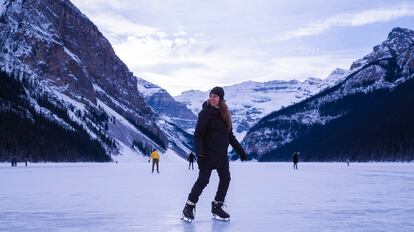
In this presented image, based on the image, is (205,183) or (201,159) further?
(205,183)

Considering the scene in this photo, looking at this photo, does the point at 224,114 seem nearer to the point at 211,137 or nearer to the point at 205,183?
the point at 211,137

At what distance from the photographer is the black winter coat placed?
30.1 ft

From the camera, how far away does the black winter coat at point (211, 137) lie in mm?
9188

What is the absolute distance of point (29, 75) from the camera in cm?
17125

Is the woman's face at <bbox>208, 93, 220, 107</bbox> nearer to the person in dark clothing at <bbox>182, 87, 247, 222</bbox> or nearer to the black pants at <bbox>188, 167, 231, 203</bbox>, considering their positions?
the person in dark clothing at <bbox>182, 87, 247, 222</bbox>

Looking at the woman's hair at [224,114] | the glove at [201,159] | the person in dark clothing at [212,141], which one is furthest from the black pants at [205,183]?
the woman's hair at [224,114]

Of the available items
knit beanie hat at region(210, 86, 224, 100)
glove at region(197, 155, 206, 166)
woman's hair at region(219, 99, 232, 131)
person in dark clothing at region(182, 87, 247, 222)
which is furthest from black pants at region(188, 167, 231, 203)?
knit beanie hat at region(210, 86, 224, 100)

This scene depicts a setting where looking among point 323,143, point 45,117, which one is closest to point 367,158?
point 323,143

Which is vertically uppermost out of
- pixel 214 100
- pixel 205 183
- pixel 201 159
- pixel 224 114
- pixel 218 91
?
pixel 218 91

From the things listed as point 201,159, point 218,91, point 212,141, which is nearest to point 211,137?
point 212,141

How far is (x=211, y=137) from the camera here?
9289mm

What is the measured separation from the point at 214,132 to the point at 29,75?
173 metres

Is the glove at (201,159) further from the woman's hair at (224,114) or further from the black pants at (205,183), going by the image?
the woman's hair at (224,114)

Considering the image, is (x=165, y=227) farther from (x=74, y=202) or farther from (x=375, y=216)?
(x=74, y=202)
